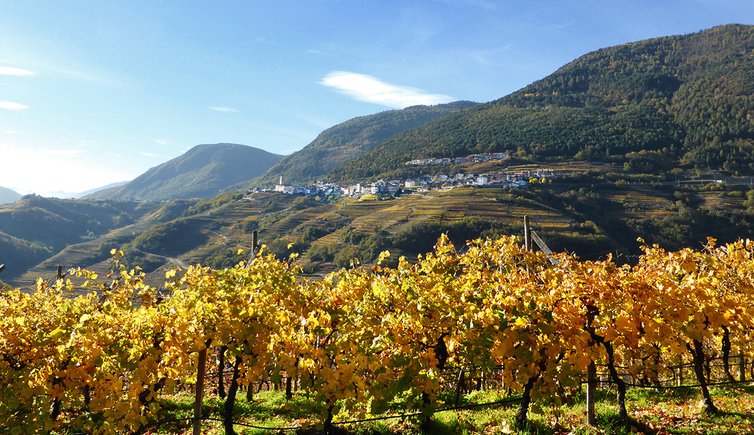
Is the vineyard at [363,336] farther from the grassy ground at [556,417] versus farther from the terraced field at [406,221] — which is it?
the terraced field at [406,221]

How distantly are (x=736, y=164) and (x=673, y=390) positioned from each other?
440 ft

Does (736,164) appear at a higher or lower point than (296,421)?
higher

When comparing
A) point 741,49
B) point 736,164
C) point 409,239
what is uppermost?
point 741,49

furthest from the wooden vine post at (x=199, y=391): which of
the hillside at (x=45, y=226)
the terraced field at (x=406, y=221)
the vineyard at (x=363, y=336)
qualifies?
the hillside at (x=45, y=226)

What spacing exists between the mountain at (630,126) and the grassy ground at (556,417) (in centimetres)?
12182

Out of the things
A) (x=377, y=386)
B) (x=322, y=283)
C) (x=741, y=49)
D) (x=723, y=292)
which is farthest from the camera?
(x=741, y=49)

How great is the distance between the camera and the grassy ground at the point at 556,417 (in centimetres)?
687

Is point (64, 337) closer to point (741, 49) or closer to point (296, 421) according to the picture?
point (296, 421)

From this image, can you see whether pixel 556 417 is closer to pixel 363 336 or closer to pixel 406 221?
pixel 363 336

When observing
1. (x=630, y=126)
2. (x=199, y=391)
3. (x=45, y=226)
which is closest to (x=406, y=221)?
(x=199, y=391)

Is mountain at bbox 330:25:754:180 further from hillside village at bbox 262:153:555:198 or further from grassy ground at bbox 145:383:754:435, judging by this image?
grassy ground at bbox 145:383:754:435

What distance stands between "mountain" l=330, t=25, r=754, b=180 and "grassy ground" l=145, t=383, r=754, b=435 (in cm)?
12182

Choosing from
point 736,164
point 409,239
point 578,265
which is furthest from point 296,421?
point 736,164

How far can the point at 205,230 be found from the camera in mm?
110500
